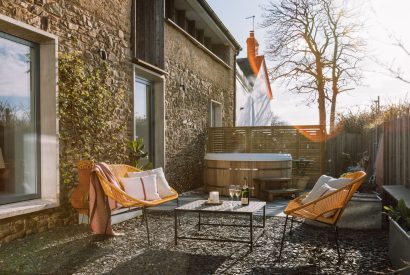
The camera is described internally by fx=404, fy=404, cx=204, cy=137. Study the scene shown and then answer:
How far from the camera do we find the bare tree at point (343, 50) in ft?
60.0

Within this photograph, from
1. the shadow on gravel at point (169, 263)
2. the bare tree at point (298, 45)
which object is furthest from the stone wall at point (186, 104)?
the bare tree at point (298, 45)

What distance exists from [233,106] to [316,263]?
36.3 feet

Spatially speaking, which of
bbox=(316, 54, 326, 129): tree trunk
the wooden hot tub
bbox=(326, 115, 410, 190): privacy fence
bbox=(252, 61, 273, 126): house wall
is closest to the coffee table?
bbox=(326, 115, 410, 190): privacy fence

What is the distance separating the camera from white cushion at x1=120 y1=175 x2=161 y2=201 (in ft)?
17.5

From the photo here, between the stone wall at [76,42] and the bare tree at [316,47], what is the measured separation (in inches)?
517

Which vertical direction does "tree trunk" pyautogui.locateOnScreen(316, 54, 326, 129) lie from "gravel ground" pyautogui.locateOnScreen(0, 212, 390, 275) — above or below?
above

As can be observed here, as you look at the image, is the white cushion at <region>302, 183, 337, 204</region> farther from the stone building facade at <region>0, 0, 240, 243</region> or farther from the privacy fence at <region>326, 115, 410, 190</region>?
the stone building facade at <region>0, 0, 240, 243</region>

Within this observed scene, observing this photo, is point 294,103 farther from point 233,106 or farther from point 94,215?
point 94,215

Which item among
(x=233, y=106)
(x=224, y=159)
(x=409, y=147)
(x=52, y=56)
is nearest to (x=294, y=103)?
(x=233, y=106)

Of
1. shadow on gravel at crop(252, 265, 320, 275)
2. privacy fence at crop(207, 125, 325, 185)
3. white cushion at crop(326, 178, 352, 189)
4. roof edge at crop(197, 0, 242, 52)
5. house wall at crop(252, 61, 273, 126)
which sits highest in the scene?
roof edge at crop(197, 0, 242, 52)

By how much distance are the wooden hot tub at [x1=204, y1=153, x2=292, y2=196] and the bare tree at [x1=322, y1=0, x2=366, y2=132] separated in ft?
35.1

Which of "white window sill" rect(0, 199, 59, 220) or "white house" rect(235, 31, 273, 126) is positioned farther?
"white house" rect(235, 31, 273, 126)

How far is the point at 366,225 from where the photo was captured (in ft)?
17.4

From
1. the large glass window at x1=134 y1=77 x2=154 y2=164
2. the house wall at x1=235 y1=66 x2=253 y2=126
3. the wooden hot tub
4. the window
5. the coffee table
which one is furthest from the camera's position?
the house wall at x1=235 y1=66 x2=253 y2=126
